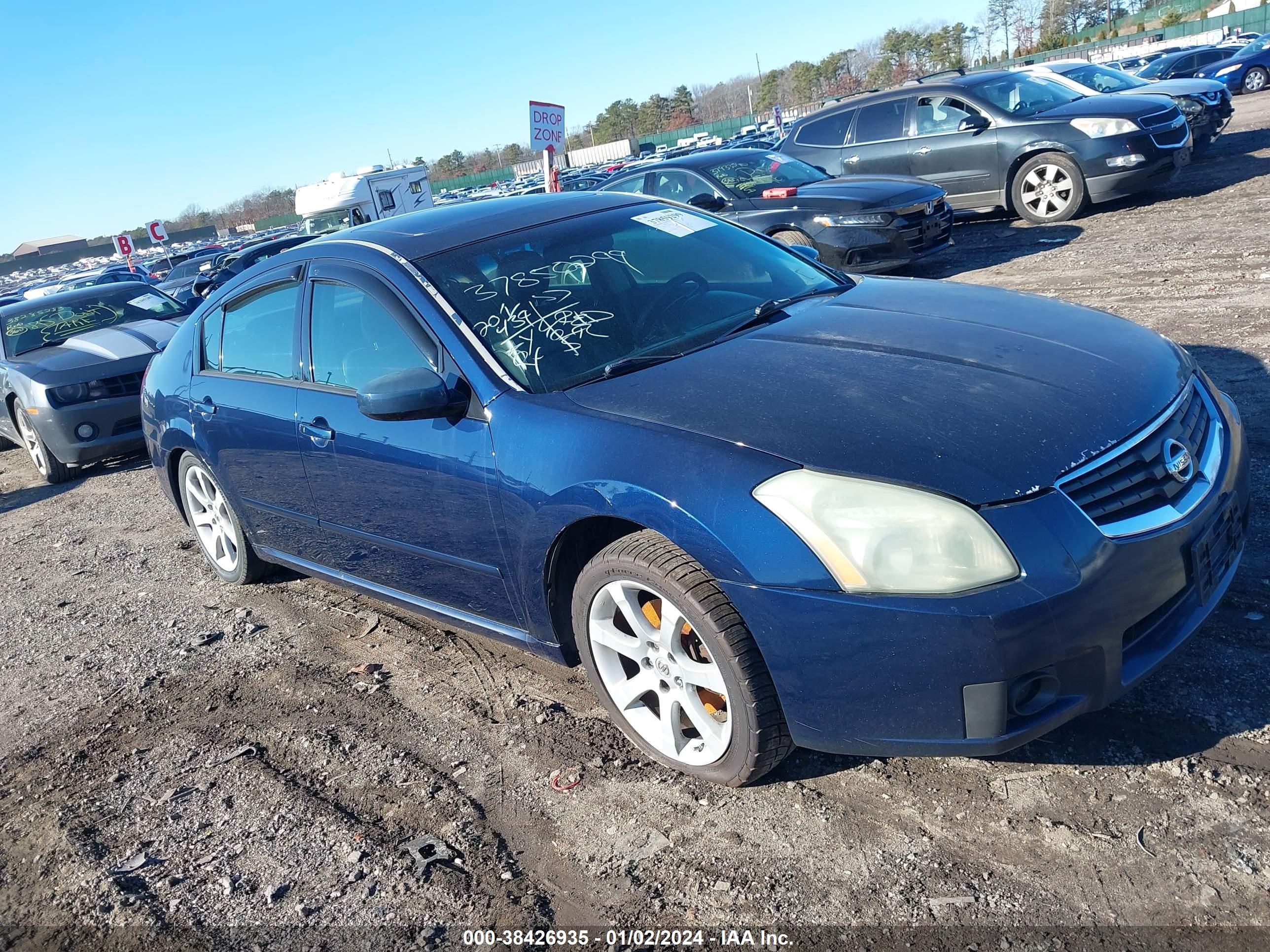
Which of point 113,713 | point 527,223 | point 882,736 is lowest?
point 113,713

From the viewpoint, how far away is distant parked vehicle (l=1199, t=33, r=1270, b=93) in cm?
2472

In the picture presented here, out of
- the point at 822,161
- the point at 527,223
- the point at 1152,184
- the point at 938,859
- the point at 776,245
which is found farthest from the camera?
the point at 822,161

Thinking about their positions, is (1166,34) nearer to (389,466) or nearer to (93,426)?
(93,426)

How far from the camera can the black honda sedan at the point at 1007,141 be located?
10453mm

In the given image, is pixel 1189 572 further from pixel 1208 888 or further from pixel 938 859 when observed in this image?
pixel 938 859

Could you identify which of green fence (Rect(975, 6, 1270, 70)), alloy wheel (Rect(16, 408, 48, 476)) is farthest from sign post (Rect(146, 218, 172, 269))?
green fence (Rect(975, 6, 1270, 70))

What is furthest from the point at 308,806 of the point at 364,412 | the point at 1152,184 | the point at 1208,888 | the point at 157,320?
the point at 1152,184

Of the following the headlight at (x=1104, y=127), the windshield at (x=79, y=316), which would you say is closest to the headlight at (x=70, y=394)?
the windshield at (x=79, y=316)

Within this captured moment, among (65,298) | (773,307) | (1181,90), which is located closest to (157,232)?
(65,298)

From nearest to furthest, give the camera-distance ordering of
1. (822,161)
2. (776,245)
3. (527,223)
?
1. (527,223)
2. (776,245)
3. (822,161)

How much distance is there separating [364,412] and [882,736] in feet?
6.18

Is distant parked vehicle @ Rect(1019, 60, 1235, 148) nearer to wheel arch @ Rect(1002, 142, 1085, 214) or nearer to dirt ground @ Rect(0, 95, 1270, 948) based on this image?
wheel arch @ Rect(1002, 142, 1085, 214)

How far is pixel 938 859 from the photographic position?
7.78 feet

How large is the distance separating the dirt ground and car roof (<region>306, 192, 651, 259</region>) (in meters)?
1.63
